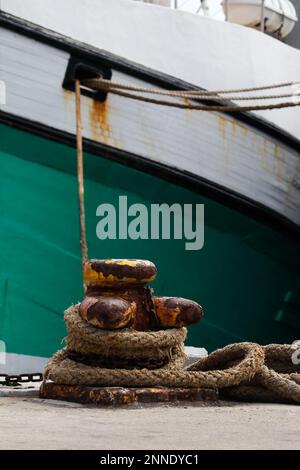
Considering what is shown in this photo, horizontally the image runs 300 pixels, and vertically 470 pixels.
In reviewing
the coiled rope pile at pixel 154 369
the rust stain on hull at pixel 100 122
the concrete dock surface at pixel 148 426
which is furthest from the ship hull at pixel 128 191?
the concrete dock surface at pixel 148 426

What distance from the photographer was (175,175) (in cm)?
668

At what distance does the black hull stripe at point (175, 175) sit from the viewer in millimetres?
6043

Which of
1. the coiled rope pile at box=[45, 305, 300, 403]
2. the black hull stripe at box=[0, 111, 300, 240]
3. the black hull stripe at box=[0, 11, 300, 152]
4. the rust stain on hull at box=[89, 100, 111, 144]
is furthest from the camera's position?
the rust stain on hull at box=[89, 100, 111, 144]

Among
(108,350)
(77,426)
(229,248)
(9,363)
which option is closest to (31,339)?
(9,363)

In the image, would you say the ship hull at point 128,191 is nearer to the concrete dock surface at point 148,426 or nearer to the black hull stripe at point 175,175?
the black hull stripe at point 175,175

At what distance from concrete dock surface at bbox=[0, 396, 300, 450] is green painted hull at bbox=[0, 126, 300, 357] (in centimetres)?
298

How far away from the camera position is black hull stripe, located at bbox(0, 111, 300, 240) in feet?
19.8

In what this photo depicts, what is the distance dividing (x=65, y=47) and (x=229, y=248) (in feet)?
6.95

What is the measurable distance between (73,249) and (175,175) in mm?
941

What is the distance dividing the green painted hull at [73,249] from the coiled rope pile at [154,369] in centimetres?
278

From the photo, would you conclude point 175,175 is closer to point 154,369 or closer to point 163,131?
point 163,131

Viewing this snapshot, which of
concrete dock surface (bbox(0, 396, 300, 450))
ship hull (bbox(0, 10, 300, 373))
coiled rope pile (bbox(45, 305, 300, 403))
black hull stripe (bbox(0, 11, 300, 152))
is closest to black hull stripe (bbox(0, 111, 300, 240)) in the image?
ship hull (bbox(0, 10, 300, 373))

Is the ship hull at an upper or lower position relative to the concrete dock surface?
upper

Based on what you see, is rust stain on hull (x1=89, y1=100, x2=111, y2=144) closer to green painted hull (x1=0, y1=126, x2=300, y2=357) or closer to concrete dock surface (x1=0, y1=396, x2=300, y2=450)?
green painted hull (x1=0, y1=126, x2=300, y2=357)
